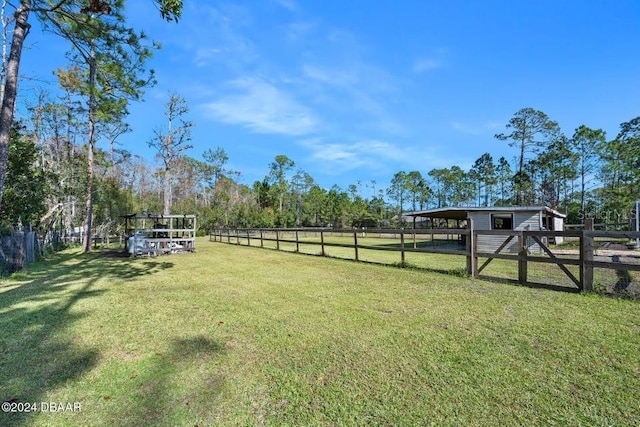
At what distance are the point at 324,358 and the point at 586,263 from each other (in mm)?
5150

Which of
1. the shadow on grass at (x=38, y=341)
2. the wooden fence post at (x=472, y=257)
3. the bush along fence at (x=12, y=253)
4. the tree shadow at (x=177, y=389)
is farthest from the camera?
the bush along fence at (x=12, y=253)

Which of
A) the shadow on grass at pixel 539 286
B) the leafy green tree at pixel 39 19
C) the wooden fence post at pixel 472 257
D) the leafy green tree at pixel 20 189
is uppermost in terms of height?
the leafy green tree at pixel 39 19

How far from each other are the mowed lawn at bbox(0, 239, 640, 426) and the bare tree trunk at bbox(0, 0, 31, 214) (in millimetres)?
2702

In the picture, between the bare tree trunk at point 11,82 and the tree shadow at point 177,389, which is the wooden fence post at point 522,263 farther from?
the bare tree trunk at point 11,82

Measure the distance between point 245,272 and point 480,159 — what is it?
5220 cm

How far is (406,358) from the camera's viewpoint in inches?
119

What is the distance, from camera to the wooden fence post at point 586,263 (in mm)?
5410

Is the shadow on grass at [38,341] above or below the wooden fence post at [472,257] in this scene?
below

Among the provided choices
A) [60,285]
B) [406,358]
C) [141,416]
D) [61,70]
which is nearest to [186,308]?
[141,416]

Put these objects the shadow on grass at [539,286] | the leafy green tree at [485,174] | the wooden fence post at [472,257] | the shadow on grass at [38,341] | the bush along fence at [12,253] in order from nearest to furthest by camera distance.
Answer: the shadow on grass at [38,341]
the shadow on grass at [539,286]
the wooden fence post at [472,257]
the bush along fence at [12,253]
the leafy green tree at [485,174]

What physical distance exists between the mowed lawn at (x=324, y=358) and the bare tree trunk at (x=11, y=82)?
270 centimetres

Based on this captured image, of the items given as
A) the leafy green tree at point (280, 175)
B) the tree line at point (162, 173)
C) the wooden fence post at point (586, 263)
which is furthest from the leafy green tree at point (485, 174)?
the wooden fence post at point (586, 263)

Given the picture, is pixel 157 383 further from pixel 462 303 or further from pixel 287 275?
pixel 287 275

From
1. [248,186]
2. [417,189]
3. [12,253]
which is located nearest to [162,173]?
[248,186]
